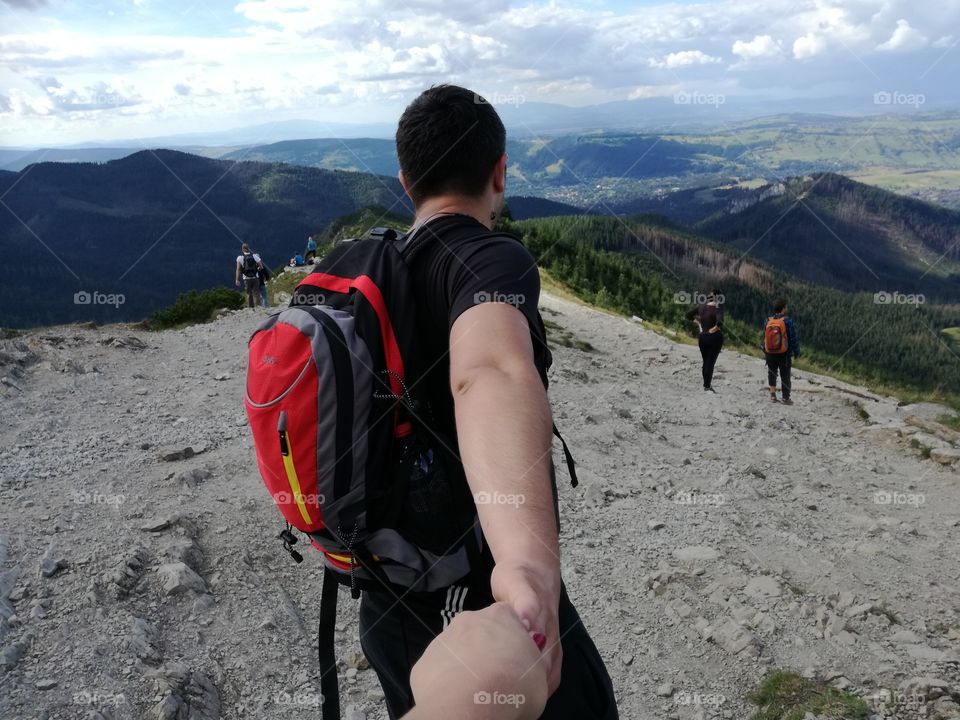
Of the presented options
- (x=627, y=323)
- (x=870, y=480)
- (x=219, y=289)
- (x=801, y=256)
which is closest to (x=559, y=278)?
(x=627, y=323)

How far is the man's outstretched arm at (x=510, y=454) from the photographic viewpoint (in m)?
1.02

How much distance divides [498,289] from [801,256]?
20182 cm

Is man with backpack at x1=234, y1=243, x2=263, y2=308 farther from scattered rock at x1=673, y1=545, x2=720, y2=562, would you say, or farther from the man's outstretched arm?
the man's outstretched arm

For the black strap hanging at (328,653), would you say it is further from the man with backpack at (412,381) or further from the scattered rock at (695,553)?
the scattered rock at (695,553)

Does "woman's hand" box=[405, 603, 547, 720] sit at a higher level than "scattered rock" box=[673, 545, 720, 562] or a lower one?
higher

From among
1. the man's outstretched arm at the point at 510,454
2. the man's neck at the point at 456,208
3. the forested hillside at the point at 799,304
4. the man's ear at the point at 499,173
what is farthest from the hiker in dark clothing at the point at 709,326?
the forested hillside at the point at 799,304

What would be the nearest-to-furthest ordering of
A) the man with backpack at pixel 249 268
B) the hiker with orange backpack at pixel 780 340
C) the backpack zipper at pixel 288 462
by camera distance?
1. the backpack zipper at pixel 288 462
2. the hiker with orange backpack at pixel 780 340
3. the man with backpack at pixel 249 268

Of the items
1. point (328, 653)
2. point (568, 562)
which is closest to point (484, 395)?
point (328, 653)

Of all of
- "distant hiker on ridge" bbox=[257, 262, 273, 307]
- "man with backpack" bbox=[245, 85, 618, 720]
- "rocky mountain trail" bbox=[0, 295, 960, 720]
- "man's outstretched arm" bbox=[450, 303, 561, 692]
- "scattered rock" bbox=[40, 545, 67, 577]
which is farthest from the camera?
"distant hiker on ridge" bbox=[257, 262, 273, 307]

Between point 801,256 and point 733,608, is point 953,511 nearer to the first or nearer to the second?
point 733,608

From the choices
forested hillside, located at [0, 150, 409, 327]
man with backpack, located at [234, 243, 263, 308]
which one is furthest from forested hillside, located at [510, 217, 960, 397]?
man with backpack, located at [234, 243, 263, 308]

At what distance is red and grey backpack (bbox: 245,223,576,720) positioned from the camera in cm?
172

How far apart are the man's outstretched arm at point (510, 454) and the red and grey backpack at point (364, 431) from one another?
0.32m

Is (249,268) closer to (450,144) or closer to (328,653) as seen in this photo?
(328,653)
